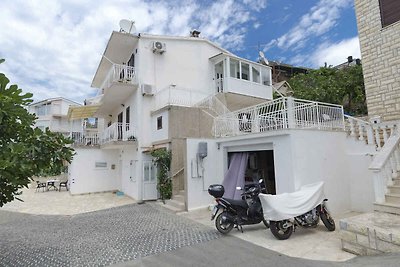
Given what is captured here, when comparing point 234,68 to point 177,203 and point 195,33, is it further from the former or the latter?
point 177,203

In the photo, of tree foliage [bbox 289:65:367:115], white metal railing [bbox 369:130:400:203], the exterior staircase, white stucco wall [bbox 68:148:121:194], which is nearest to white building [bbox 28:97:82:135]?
white stucco wall [bbox 68:148:121:194]

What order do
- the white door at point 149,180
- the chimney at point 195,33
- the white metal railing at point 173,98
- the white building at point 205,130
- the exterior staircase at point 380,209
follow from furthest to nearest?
1. the chimney at point 195,33
2. the white metal railing at point 173,98
3. the white door at point 149,180
4. the white building at point 205,130
5. the exterior staircase at point 380,209

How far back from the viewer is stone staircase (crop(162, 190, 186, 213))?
1114 cm

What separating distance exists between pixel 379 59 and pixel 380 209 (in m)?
6.99

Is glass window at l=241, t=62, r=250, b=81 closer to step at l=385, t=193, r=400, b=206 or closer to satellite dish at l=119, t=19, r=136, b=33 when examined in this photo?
satellite dish at l=119, t=19, r=136, b=33

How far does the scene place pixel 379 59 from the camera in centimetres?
1000

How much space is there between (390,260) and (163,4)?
44.4 feet

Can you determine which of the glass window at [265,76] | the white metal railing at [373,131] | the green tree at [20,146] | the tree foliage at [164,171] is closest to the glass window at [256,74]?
the glass window at [265,76]

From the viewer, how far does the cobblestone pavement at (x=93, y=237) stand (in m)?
5.89

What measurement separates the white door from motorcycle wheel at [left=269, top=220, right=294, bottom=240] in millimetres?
9041

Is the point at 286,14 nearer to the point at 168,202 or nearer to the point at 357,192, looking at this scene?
the point at 357,192

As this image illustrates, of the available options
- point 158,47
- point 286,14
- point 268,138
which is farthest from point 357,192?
point 158,47

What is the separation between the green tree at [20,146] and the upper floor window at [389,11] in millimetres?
12313

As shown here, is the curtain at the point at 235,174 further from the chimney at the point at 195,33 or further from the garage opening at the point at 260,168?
the chimney at the point at 195,33
